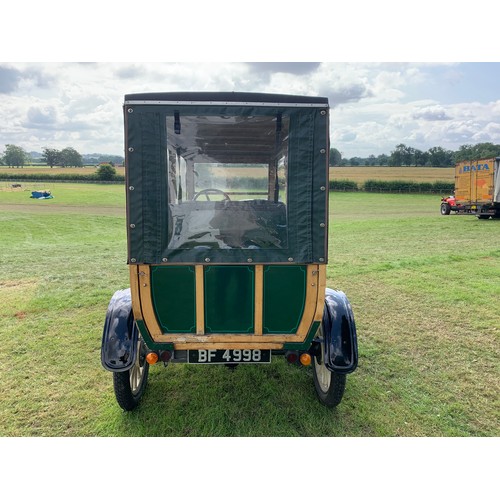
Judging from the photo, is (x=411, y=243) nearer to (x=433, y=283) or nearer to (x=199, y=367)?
(x=433, y=283)

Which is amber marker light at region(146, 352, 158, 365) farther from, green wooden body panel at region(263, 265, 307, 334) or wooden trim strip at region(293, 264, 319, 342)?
wooden trim strip at region(293, 264, 319, 342)

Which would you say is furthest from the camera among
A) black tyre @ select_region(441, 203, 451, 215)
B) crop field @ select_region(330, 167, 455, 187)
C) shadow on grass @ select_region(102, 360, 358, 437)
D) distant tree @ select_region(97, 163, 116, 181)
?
crop field @ select_region(330, 167, 455, 187)

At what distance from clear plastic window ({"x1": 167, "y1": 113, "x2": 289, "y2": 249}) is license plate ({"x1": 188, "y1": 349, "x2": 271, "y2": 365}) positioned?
87 cm

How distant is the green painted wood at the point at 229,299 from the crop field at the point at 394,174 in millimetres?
40603

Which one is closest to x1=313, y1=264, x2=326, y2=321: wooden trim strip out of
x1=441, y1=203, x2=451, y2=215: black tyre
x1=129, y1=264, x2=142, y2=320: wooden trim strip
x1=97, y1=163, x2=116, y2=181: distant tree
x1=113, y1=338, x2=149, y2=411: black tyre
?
x1=129, y1=264, x2=142, y2=320: wooden trim strip

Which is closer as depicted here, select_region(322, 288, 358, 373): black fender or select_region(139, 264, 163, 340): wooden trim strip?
select_region(139, 264, 163, 340): wooden trim strip

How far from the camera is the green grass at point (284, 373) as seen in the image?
3.34 m

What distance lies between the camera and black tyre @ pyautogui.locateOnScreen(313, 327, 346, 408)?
3422 mm

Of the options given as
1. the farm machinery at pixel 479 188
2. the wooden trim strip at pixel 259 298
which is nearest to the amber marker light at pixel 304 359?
the wooden trim strip at pixel 259 298

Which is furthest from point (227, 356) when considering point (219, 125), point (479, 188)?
point (479, 188)

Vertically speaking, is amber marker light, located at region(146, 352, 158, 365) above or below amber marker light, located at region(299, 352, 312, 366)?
above

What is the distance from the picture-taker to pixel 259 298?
315 centimetres

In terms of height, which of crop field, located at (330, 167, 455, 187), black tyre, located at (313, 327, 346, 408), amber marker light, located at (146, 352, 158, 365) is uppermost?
crop field, located at (330, 167, 455, 187)

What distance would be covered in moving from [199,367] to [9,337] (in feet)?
8.89
